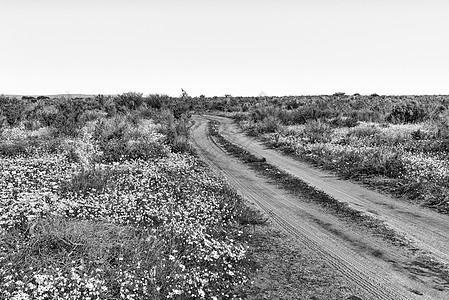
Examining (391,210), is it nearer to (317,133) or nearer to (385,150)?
(385,150)

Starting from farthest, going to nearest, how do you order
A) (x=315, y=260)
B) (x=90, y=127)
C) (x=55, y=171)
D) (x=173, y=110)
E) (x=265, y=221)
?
(x=173, y=110)
(x=90, y=127)
(x=55, y=171)
(x=265, y=221)
(x=315, y=260)

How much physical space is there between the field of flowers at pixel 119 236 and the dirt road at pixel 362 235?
1397 millimetres

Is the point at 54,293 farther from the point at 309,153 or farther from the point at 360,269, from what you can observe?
the point at 309,153

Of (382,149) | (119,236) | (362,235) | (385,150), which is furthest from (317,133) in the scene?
(119,236)

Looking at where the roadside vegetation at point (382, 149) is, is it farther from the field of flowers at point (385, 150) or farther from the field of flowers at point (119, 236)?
the field of flowers at point (119, 236)

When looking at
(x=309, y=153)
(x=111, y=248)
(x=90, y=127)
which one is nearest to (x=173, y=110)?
(x=90, y=127)

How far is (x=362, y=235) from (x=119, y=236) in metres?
5.36

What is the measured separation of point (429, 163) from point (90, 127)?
19840 mm

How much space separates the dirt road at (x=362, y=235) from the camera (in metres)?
6.07

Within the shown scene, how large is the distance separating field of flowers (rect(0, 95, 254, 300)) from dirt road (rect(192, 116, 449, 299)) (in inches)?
55.0

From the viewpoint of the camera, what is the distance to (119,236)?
688 centimetres

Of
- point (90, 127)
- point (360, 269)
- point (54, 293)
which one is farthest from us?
point (90, 127)

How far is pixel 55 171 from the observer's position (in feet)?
38.4

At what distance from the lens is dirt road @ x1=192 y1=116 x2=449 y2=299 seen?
239 inches
